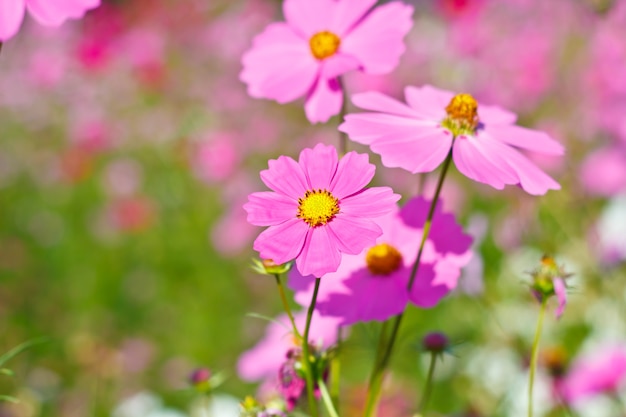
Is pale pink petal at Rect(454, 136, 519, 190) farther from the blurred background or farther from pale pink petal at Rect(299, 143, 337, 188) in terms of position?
the blurred background

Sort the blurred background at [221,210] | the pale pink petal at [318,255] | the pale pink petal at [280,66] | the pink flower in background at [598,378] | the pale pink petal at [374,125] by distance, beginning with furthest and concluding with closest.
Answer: the blurred background at [221,210], the pink flower in background at [598,378], the pale pink petal at [280,66], the pale pink petal at [374,125], the pale pink petal at [318,255]

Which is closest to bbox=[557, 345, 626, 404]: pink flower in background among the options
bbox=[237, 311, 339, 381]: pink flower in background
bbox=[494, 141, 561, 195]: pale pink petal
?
bbox=[237, 311, 339, 381]: pink flower in background

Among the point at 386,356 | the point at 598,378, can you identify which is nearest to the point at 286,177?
the point at 386,356

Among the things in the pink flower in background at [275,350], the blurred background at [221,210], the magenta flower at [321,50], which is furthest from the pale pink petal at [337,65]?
the blurred background at [221,210]

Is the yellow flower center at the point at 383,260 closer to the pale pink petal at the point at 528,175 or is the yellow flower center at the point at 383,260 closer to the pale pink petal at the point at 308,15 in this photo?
the pale pink petal at the point at 528,175

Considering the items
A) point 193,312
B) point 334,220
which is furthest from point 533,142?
point 193,312

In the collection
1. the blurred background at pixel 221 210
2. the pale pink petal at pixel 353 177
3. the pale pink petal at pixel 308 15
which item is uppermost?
the blurred background at pixel 221 210

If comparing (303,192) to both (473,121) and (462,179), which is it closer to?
(473,121)
